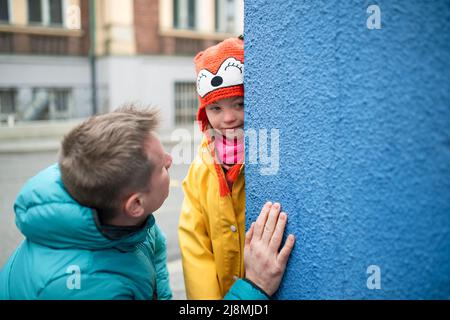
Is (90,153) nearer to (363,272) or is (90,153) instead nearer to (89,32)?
(363,272)

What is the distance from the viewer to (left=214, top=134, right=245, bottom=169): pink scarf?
1692mm

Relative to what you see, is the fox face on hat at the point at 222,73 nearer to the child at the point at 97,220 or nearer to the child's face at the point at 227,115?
the child's face at the point at 227,115

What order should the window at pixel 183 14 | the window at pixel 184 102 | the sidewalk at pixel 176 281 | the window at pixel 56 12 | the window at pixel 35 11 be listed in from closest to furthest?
1. the sidewalk at pixel 176 281
2. the window at pixel 35 11
3. the window at pixel 56 12
4. the window at pixel 184 102
5. the window at pixel 183 14

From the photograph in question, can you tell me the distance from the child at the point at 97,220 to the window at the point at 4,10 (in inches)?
543

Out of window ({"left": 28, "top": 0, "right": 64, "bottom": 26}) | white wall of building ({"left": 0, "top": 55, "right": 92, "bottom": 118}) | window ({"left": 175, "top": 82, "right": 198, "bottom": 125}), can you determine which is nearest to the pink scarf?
white wall of building ({"left": 0, "top": 55, "right": 92, "bottom": 118})

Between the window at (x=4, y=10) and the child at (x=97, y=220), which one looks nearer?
the child at (x=97, y=220)

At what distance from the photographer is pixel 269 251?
1.32m

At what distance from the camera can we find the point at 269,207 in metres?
1.35

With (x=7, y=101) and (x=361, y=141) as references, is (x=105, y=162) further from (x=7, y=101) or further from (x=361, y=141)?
(x=7, y=101)

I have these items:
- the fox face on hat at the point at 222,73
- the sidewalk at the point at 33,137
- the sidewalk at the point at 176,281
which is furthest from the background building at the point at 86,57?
the fox face on hat at the point at 222,73

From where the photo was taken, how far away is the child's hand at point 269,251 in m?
1.30

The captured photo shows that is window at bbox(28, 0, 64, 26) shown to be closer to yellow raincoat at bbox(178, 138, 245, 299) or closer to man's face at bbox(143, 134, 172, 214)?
yellow raincoat at bbox(178, 138, 245, 299)

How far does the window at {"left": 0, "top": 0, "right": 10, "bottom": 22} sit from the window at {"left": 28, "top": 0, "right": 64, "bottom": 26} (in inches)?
23.7

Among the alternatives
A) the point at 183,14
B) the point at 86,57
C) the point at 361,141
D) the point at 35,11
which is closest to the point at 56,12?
the point at 35,11
